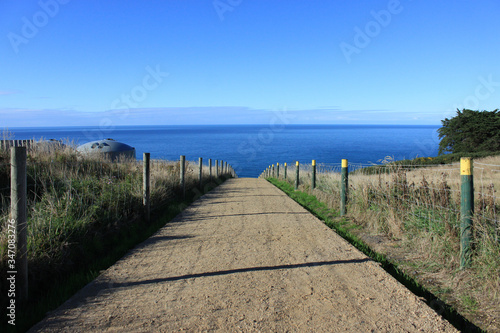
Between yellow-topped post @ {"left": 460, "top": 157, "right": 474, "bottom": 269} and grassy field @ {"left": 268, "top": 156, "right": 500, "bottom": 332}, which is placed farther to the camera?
yellow-topped post @ {"left": 460, "top": 157, "right": 474, "bottom": 269}

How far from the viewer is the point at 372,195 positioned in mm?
8320

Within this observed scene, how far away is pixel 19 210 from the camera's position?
3.94 m

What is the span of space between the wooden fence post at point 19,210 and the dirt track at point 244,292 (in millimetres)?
653

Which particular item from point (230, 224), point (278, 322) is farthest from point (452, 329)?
point (230, 224)

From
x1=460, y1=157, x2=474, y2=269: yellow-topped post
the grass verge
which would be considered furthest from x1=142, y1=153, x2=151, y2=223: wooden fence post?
x1=460, y1=157, x2=474, y2=269: yellow-topped post

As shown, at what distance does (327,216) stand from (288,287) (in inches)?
208

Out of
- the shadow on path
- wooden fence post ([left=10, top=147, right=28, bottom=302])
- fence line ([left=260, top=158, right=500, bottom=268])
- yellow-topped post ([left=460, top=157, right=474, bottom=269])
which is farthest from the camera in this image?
fence line ([left=260, top=158, right=500, bottom=268])

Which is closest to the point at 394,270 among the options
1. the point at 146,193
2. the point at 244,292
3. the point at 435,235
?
the point at 435,235

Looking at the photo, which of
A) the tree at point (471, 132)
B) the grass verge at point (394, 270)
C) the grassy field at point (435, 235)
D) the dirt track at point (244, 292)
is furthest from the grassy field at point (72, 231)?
the tree at point (471, 132)

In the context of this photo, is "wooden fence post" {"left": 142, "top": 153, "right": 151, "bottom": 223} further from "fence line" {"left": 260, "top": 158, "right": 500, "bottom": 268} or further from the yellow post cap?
the yellow post cap

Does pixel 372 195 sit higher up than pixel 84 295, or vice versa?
pixel 372 195

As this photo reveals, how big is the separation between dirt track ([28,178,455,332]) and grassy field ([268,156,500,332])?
0.55m

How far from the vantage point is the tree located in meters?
33.0

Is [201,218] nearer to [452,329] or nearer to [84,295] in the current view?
[84,295]
